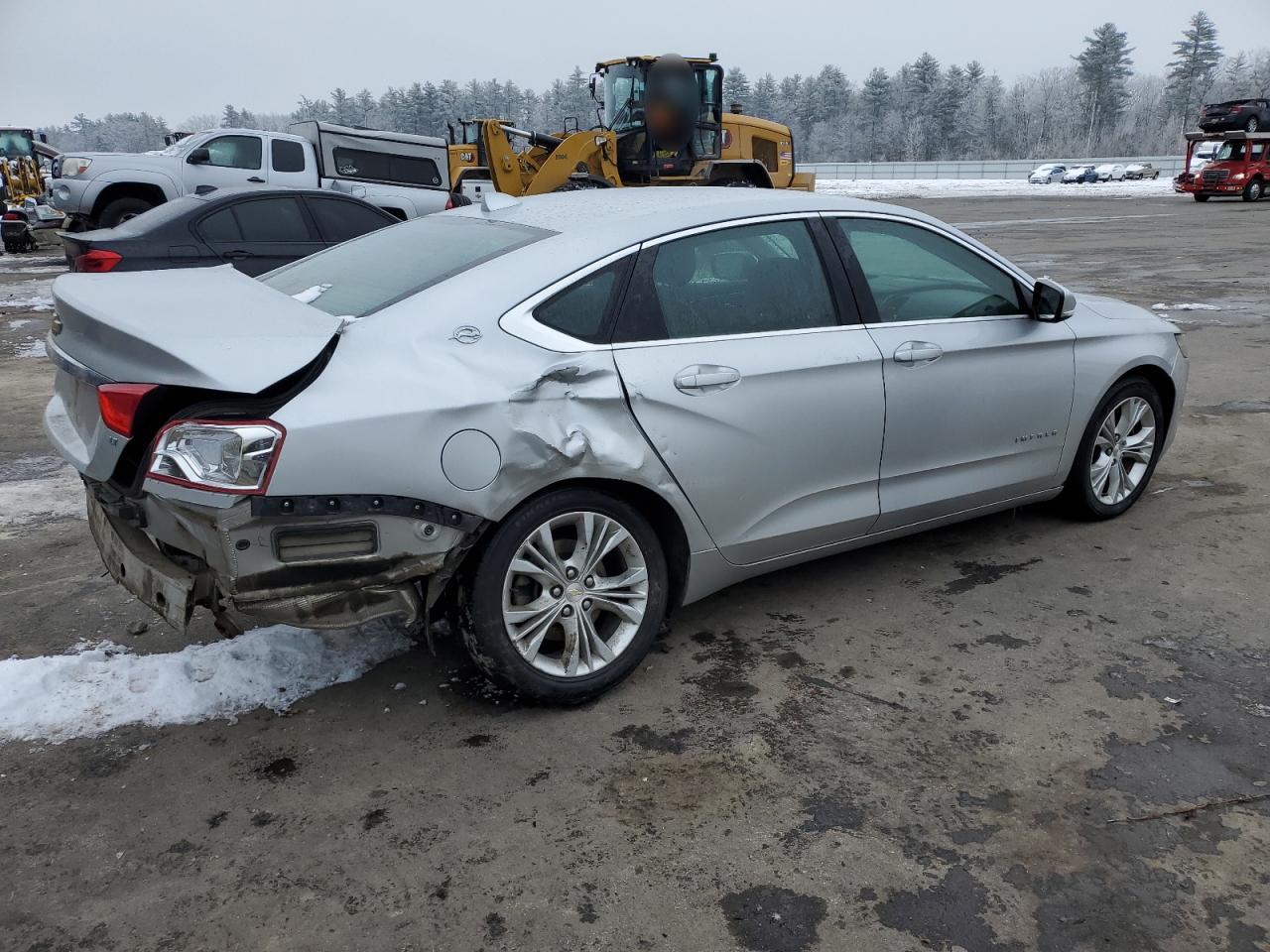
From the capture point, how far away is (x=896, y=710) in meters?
3.25

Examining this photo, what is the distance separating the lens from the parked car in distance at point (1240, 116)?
1548 inches

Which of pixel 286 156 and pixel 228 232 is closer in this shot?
pixel 228 232

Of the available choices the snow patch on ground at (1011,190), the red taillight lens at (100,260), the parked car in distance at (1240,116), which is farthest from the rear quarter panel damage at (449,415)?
the parked car in distance at (1240,116)

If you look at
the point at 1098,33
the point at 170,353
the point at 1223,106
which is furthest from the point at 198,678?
the point at 1098,33

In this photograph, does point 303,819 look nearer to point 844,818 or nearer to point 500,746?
point 500,746

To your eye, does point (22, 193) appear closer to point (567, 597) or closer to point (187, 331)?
point (187, 331)

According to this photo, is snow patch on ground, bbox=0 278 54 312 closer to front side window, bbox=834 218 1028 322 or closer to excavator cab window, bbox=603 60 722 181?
excavator cab window, bbox=603 60 722 181

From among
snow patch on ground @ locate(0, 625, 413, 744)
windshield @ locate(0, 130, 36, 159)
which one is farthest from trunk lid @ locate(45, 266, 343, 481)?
windshield @ locate(0, 130, 36, 159)

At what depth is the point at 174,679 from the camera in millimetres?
3346

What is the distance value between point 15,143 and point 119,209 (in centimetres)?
1536

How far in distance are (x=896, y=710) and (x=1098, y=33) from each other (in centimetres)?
12354

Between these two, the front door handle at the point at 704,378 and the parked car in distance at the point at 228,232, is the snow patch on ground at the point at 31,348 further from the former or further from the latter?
the front door handle at the point at 704,378

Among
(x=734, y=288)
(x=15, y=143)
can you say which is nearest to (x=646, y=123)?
(x=734, y=288)

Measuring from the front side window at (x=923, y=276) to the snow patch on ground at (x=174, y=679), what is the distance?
2213mm
